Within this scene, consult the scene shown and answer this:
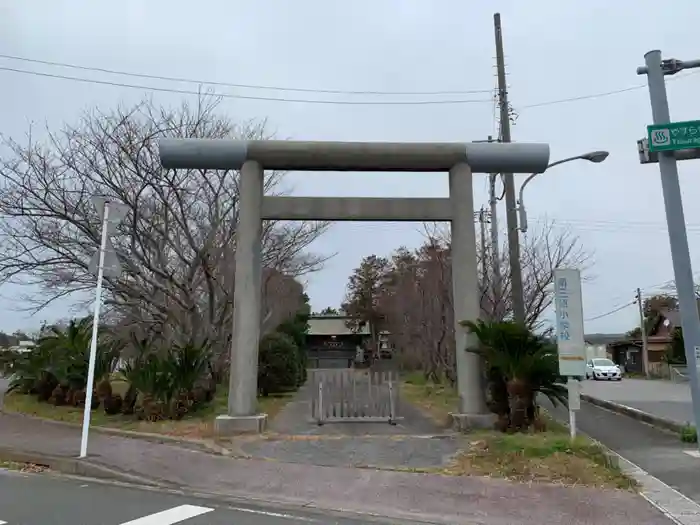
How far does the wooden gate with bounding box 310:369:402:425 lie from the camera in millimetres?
12617

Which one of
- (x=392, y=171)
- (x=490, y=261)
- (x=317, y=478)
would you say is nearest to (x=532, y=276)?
(x=490, y=261)

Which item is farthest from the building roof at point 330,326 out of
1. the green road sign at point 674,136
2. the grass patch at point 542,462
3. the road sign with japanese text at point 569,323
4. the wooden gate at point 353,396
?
the green road sign at point 674,136

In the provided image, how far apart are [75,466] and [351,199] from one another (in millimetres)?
6715

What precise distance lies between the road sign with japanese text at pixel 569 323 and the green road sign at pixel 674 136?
7.96ft

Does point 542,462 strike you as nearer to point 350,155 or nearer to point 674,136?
point 674,136

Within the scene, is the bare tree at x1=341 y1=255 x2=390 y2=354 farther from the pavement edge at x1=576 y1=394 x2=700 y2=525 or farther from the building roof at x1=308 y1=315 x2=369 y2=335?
the pavement edge at x1=576 y1=394 x2=700 y2=525

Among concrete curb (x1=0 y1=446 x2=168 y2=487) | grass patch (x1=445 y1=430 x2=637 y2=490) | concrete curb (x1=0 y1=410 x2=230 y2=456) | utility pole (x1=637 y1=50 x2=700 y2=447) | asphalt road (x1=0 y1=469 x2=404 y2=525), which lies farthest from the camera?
concrete curb (x1=0 y1=410 x2=230 y2=456)

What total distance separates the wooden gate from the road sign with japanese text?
389 cm

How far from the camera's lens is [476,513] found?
6.59 metres

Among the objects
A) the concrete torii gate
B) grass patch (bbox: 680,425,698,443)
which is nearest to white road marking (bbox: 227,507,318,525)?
the concrete torii gate

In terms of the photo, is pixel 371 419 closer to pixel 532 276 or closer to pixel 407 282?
pixel 532 276

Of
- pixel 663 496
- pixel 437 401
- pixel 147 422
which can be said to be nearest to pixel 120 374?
pixel 147 422

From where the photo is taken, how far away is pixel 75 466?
28.5 feet

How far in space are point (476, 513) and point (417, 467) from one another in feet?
6.95
